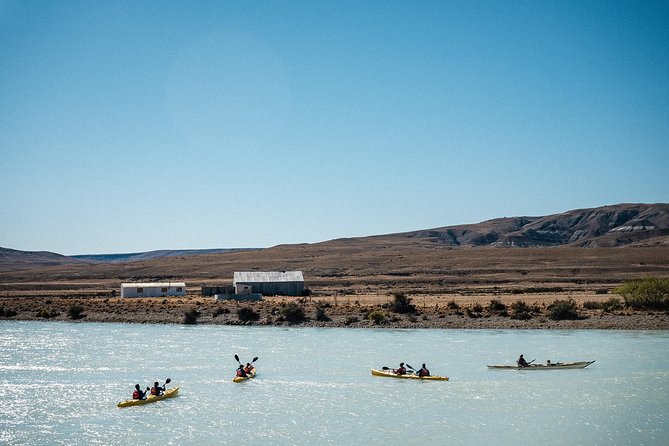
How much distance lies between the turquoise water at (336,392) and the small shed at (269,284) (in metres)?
24.3

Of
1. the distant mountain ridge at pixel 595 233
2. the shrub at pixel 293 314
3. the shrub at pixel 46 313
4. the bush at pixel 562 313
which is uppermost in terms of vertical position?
the distant mountain ridge at pixel 595 233

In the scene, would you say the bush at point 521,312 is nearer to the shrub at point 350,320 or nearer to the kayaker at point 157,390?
the shrub at point 350,320

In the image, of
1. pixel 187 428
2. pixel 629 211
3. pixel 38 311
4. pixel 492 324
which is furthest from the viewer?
pixel 629 211

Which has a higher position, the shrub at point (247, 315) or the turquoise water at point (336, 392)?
the shrub at point (247, 315)

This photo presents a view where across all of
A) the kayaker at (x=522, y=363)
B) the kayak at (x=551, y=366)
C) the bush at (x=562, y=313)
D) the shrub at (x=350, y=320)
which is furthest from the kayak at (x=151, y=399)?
the bush at (x=562, y=313)

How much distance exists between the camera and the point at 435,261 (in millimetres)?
112062

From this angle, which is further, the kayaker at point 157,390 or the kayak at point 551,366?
the kayak at point 551,366

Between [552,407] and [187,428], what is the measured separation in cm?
1311

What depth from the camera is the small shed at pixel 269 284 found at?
221 feet

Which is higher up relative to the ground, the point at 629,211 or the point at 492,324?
the point at 629,211

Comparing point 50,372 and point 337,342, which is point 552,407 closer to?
point 337,342

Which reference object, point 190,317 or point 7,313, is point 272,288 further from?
point 7,313

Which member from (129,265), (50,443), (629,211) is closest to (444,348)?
(50,443)

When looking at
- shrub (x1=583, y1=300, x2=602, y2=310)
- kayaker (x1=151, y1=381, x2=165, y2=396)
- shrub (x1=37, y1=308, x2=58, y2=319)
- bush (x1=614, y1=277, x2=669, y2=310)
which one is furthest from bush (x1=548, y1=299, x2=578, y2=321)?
shrub (x1=37, y1=308, x2=58, y2=319)
